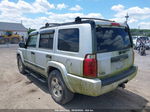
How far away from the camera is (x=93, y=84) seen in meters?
2.56

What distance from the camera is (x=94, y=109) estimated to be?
3225 millimetres

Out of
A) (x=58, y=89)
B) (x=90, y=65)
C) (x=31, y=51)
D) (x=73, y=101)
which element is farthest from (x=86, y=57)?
(x=31, y=51)

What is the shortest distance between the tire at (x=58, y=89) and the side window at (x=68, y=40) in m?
0.74

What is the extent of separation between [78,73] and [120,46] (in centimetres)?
136

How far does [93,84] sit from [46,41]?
2111 millimetres

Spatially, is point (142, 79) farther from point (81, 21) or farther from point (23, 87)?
point (23, 87)

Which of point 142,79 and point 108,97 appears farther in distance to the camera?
point 142,79

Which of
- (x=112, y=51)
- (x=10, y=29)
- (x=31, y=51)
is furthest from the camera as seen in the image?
(x=10, y=29)

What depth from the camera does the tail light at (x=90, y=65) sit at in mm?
2578

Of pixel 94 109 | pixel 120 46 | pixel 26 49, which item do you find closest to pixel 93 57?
pixel 120 46

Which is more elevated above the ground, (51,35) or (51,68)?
(51,35)

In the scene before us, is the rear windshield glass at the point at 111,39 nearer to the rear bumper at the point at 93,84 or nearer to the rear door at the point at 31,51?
the rear bumper at the point at 93,84

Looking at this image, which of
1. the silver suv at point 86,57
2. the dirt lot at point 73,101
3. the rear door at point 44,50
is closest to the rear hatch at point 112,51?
the silver suv at point 86,57

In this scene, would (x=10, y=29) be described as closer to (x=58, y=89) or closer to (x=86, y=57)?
(x=58, y=89)
